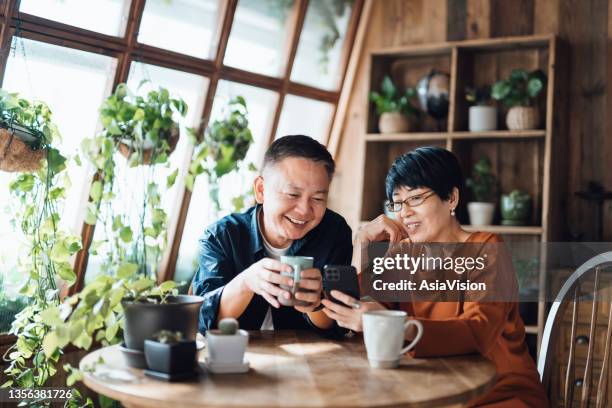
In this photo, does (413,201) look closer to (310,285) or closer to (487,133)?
(310,285)

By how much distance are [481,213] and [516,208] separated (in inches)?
7.2

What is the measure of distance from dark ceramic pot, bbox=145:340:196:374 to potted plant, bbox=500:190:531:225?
8.78 feet

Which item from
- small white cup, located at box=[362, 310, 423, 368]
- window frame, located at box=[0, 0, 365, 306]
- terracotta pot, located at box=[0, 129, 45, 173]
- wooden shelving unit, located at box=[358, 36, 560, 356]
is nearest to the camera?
small white cup, located at box=[362, 310, 423, 368]

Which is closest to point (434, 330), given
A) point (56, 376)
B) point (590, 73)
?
point (56, 376)

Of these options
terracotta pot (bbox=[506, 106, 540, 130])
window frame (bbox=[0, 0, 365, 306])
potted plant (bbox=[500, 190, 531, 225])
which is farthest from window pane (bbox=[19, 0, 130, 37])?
potted plant (bbox=[500, 190, 531, 225])

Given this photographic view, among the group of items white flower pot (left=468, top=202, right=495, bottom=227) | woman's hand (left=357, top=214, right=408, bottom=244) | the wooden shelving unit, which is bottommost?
woman's hand (left=357, top=214, right=408, bottom=244)

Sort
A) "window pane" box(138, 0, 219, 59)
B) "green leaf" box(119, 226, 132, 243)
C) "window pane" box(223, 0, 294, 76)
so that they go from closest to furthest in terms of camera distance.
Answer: "green leaf" box(119, 226, 132, 243) < "window pane" box(138, 0, 219, 59) < "window pane" box(223, 0, 294, 76)

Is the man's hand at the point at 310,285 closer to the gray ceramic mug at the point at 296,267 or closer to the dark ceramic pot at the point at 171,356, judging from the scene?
the gray ceramic mug at the point at 296,267

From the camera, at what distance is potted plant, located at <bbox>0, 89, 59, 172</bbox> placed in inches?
95.8

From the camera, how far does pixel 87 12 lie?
10.00 ft

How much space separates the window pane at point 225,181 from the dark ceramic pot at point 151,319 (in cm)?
204

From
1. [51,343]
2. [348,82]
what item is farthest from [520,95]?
[51,343]

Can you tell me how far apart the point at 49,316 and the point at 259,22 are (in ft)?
8.81

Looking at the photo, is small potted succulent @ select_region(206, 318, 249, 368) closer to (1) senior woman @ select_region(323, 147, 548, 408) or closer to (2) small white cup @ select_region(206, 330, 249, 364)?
(2) small white cup @ select_region(206, 330, 249, 364)
